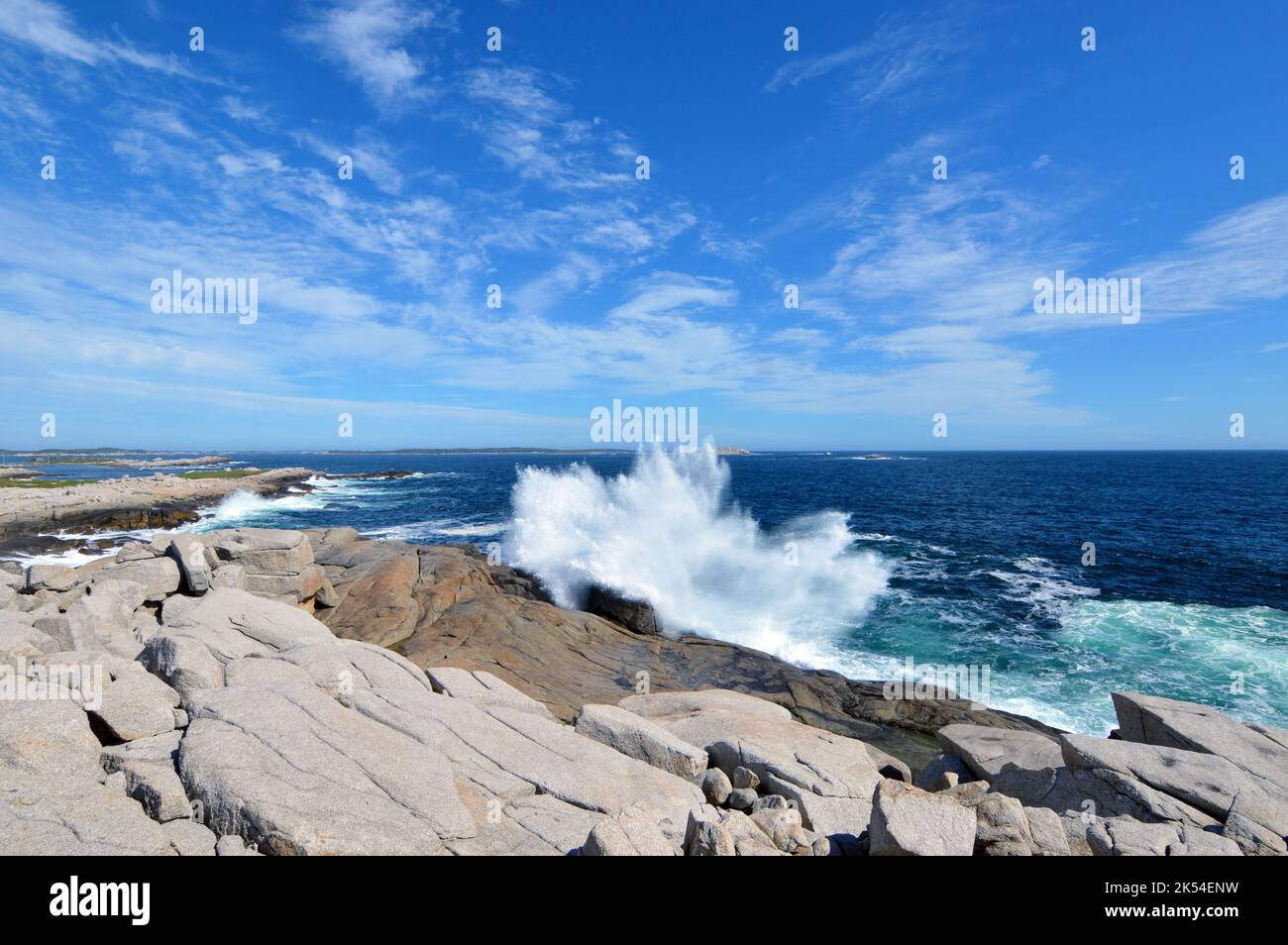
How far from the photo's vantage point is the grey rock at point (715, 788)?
28.1 ft

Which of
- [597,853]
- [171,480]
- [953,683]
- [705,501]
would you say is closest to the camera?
[597,853]

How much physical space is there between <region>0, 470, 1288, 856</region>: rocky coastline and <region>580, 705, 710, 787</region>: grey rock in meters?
0.04

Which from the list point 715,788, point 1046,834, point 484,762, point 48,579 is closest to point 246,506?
point 48,579

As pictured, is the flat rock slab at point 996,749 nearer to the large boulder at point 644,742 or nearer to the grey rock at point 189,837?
the large boulder at point 644,742

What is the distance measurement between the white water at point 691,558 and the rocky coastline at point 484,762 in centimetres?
865

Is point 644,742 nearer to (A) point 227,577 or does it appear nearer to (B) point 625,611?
(B) point 625,611

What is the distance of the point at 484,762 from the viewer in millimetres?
8188

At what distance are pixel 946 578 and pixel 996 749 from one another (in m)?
22.2

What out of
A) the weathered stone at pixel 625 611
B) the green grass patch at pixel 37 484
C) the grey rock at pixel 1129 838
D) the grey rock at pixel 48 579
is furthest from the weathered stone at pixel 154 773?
the green grass patch at pixel 37 484

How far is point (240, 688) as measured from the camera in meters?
8.61

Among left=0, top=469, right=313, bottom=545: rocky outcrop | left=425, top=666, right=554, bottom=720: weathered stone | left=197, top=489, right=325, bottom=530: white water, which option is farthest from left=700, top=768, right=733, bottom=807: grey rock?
left=0, top=469, right=313, bottom=545: rocky outcrop
